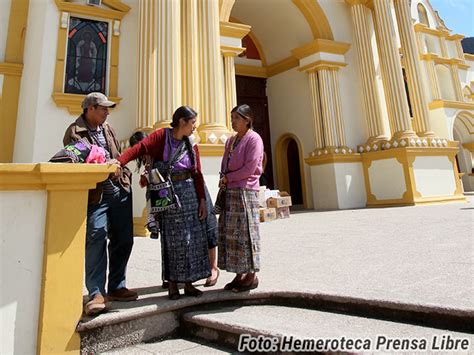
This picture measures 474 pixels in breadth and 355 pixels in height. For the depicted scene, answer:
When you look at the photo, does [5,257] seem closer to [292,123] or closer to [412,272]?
[412,272]

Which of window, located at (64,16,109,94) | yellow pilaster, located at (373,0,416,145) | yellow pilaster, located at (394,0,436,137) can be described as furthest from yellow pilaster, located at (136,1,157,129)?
yellow pilaster, located at (394,0,436,137)

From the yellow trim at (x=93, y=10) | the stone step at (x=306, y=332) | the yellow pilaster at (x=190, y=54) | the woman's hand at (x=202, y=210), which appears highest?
the yellow trim at (x=93, y=10)

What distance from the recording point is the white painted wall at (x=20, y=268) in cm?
171

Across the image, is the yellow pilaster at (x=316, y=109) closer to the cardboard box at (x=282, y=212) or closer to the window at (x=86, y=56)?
the cardboard box at (x=282, y=212)

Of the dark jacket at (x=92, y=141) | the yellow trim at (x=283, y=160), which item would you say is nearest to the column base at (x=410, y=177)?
the yellow trim at (x=283, y=160)

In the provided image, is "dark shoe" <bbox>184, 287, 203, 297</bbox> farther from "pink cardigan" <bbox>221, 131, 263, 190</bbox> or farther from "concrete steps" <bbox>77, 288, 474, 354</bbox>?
"pink cardigan" <bbox>221, 131, 263, 190</bbox>

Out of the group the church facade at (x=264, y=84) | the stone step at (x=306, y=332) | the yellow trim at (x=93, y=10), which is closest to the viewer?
the stone step at (x=306, y=332)

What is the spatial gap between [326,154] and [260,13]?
5968mm

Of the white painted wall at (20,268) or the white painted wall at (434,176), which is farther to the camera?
the white painted wall at (434,176)

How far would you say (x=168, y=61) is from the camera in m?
6.78

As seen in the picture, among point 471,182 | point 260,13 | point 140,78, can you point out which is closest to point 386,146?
point 260,13

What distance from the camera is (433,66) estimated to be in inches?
701

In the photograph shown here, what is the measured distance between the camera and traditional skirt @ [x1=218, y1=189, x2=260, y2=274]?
246 cm

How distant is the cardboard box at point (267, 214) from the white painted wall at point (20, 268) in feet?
20.1
